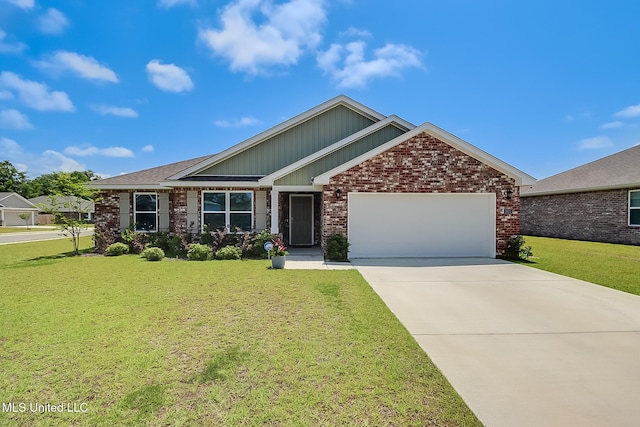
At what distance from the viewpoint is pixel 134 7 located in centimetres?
1046

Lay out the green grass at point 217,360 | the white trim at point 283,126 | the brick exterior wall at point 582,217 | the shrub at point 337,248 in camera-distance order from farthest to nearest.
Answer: the brick exterior wall at point 582,217 < the white trim at point 283,126 < the shrub at point 337,248 < the green grass at point 217,360

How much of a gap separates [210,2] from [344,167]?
24.3ft

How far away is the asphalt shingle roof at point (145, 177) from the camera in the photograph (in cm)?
1338

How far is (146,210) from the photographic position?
45.3 ft

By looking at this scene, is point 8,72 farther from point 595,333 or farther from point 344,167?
point 595,333

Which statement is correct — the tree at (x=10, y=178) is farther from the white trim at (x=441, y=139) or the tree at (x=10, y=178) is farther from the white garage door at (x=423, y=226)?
the white garage door at (x=423, y=226)

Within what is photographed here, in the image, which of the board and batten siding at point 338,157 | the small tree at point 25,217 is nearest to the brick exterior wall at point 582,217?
the board and batten siding at point 338,157

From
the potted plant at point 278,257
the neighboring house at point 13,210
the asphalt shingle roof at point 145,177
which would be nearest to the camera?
the potted plant at point 278,257

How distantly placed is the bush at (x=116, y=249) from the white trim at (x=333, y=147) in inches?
247

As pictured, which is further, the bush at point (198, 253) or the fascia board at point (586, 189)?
the fascia board at point (586, 189)

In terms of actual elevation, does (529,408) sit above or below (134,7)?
below

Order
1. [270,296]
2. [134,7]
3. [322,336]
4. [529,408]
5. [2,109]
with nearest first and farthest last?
1. [529,408]
2. [322,336]
3. [270,296]
4. [134,7]
5. [2,109]

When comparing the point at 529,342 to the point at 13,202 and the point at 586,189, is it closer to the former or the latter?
the point at 586,189

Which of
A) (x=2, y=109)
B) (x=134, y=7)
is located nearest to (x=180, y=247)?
(x=134, y=7)
